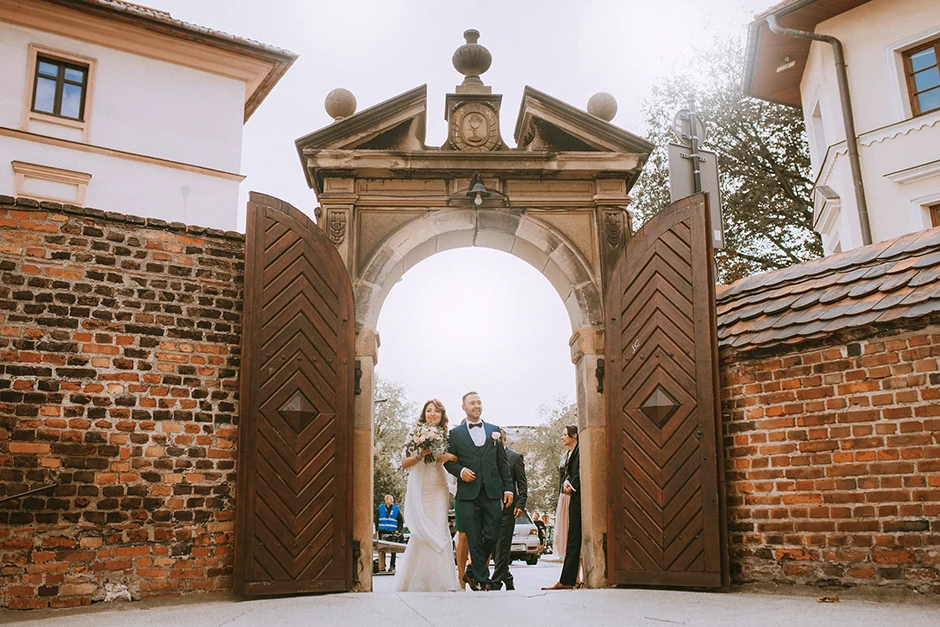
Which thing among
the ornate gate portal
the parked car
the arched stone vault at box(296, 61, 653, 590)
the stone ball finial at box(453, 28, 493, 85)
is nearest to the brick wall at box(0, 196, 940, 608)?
the ornate gate portal

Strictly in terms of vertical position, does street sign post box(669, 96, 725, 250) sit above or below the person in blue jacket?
above

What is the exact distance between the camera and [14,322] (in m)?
6.21

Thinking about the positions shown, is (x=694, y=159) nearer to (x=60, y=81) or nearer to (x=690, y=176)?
(x=690, y=176)

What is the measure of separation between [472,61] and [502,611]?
5758 mm

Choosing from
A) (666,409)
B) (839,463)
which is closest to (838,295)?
(839,463)

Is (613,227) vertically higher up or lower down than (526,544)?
higher up

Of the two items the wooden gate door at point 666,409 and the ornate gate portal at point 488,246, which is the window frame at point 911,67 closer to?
the ornate gate portal at point 488,246

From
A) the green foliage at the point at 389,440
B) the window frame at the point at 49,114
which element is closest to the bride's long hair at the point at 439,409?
the window frame at the point at 49,114

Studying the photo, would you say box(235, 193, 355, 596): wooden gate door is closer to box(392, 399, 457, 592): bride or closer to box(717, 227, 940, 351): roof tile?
box(392, 399, 457, 592): bride

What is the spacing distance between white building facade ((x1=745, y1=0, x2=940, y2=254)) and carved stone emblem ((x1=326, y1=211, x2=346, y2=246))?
935 cm

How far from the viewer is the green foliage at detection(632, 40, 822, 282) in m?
18.4

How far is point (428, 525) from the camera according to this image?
8102mm

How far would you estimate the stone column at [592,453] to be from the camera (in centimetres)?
A: 758

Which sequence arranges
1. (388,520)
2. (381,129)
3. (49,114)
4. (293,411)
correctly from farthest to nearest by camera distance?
1. (388,520)
2. (49,114)
3. (381,129)
4. (293,411)
